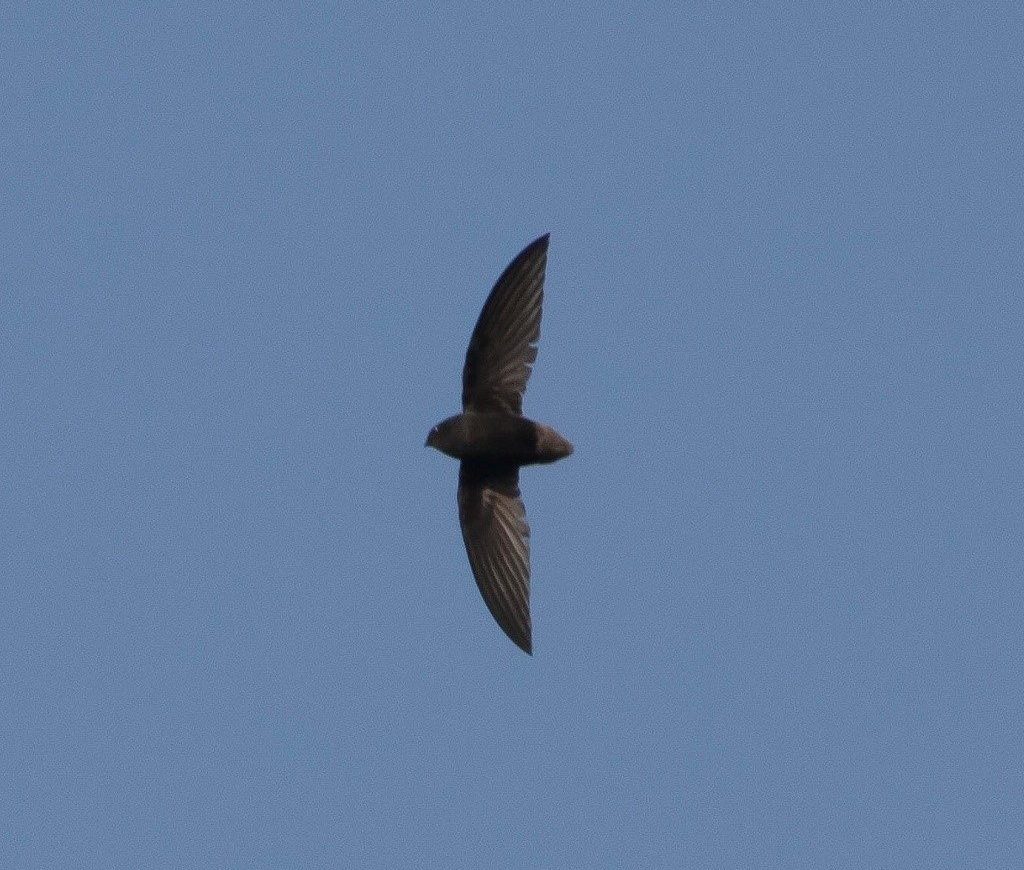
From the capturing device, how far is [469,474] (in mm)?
23172

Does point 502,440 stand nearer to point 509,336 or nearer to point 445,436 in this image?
point 445,436

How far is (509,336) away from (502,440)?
59 centimetres

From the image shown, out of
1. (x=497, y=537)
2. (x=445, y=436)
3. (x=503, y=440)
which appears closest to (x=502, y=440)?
(x=503, y=440)

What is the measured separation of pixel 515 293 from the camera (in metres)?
22.8

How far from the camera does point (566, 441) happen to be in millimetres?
22922

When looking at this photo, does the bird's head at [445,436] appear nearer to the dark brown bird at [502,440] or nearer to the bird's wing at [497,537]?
the dark brown bird at [502,440]

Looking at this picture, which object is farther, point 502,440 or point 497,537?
point 497,537

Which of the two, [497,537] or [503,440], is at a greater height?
[503,440]

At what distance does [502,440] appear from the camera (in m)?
22.9

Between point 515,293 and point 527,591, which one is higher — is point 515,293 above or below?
above

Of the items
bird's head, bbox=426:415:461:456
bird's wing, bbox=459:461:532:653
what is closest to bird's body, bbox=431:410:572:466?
bird's head, bbox=426:415:461:456

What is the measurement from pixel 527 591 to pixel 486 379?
3.97 ft

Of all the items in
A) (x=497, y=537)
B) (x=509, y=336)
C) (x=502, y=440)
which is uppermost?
(x=509, y=336)

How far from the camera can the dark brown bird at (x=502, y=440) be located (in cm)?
2283
